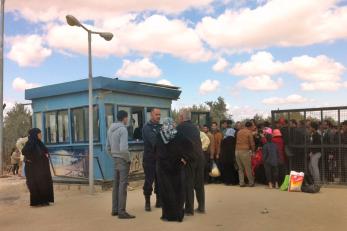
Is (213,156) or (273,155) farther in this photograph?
(213,156)

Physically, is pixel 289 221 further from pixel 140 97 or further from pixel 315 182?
pixel 140 97

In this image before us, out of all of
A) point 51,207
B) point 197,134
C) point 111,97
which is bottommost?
point 51,207

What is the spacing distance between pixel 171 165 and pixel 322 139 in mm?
5291

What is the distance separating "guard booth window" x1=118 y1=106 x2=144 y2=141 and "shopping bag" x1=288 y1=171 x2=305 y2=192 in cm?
453

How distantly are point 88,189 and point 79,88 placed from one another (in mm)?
2755

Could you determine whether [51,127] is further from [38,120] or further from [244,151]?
[244,151]

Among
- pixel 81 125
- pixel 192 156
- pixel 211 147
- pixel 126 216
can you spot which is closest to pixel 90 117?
pixel 81 125

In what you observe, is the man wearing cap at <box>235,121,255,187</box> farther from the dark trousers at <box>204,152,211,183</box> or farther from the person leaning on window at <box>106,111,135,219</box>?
the person leaning on window at <box>106,111,135,219</box>

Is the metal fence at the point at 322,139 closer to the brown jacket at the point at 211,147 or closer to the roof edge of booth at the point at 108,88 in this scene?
the brown jacket at the point at 211,147

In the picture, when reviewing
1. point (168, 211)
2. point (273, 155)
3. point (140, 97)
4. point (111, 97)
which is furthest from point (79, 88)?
point (168, 211)

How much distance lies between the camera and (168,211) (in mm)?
7965

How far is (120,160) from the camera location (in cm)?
858

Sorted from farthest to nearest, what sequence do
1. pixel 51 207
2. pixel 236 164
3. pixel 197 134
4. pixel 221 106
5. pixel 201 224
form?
pixel 221 106 < pixel 236 164 < pixel 51 207 < pixel 197 134 < pixel 201 224

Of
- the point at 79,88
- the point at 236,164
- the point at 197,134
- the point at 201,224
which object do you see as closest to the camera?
the point at 201,224
